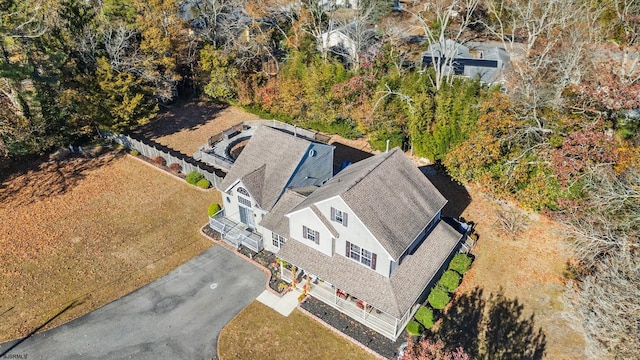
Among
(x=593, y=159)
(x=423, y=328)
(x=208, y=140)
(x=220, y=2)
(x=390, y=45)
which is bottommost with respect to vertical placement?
(x=423, y=328)

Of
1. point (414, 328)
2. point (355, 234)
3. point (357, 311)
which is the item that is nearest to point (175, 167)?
point (355, 234)

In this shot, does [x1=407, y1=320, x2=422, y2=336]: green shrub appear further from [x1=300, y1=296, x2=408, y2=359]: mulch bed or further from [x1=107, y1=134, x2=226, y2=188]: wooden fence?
[x1=107, y1=134, x2=226, y2=188]: wooden fence

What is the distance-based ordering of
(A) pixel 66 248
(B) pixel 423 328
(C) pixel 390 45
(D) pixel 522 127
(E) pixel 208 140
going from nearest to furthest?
1. (B) pixel 423 328
2. (A) pixel 66 248
3. (D) pixel 522 127
4. (E) pixel 208 140
5. (C) pixel 390 45

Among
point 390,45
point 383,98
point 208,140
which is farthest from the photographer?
point 390,45

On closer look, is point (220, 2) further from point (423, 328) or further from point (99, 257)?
point (423, 328)

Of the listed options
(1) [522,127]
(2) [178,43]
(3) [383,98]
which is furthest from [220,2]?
(1) [522,127]

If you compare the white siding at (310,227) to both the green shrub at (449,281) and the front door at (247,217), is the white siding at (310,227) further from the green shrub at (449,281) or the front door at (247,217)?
the green shrub at (449,281)

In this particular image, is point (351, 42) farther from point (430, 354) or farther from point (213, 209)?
point (430, 354)

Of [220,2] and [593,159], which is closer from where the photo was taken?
[593,159]
